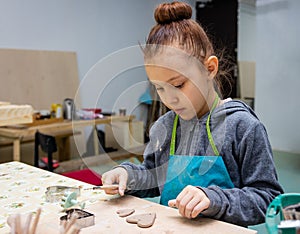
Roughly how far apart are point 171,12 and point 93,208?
445 millimetres

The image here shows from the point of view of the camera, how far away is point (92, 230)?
2.15ft

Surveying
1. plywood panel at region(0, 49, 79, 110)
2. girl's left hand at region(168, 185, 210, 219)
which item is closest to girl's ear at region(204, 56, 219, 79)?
girl's left hand at region(168, 185, 210, 219)

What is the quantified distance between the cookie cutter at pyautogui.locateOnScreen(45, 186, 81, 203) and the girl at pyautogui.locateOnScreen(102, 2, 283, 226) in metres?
0.09

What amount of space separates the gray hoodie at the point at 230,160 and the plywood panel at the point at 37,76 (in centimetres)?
334

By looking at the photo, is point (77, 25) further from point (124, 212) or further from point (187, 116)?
point (124, 212)

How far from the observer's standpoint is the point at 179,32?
78 cm

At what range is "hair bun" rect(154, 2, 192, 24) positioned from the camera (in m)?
0.81

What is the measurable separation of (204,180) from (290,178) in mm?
2753

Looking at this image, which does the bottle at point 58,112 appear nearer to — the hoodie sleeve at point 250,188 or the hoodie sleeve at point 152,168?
the hoodie sleeve at point 152,168

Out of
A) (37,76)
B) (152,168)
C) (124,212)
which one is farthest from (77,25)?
(124,212)

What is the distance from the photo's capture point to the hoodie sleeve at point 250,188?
2.31 ft

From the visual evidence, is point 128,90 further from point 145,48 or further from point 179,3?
point 179,3

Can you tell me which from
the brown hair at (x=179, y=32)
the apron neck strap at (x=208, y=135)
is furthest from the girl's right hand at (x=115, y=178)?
the brown hair at (x=179, y=32)

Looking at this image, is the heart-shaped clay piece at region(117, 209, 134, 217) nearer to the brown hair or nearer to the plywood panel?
the brown hair
